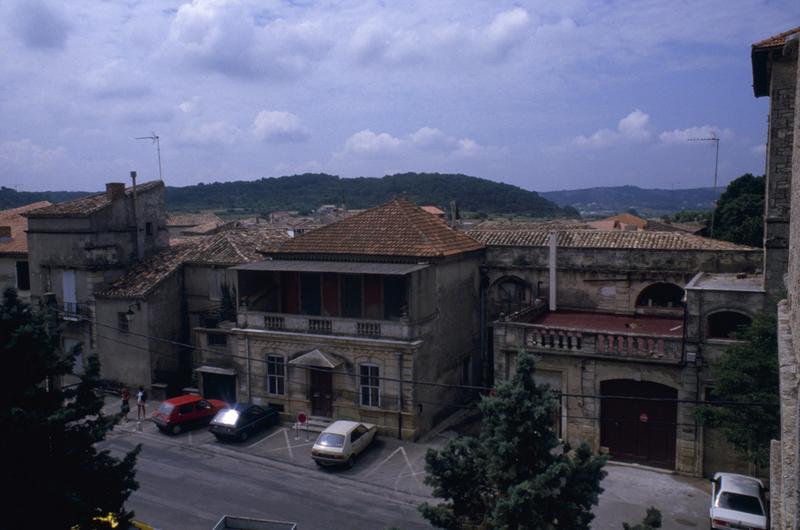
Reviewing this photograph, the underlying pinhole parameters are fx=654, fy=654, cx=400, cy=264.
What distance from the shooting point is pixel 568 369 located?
1020 inches

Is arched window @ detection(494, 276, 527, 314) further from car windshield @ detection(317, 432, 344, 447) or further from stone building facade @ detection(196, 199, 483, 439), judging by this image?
car windshield @ detection(317, 432, 344, 447)

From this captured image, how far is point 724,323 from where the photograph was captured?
2462 centimetres

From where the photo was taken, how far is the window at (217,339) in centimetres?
3362

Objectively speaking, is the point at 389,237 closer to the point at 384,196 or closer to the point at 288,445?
the point at 288,445

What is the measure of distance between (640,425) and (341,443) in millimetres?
11768

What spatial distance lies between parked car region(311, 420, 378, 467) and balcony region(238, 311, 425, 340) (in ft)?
13.1

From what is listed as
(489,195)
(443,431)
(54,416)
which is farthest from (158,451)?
(489,195)

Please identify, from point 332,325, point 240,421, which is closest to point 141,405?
point 240,421

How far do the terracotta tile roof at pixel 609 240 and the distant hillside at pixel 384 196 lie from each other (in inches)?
4729

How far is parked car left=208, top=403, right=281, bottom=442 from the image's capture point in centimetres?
2841

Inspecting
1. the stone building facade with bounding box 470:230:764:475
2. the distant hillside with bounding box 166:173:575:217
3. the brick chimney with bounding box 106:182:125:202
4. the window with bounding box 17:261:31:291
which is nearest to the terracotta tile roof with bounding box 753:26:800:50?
the stone building facade with bounding box 470:230:764:475

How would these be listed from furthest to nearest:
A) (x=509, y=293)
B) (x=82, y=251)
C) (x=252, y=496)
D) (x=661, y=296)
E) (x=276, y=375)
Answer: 1. (x=82, y=251)
2. (x=509, y=293)
3. (x=276, y=375)
4. (x=661, y=296)
5. (x=252, y=496)

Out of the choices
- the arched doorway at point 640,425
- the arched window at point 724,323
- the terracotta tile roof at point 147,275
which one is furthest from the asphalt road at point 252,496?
the arched window at point 724,323

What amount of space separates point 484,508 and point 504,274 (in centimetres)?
2125
